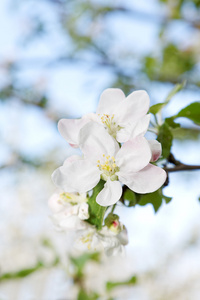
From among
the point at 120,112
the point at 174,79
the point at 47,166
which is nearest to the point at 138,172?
the point at 120,112

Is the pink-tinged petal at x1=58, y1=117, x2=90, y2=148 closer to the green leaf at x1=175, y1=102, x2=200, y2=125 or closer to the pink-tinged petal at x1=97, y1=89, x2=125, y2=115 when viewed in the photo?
the pink-tinged petal at x1=97, y1=89, x2=125, y2=115

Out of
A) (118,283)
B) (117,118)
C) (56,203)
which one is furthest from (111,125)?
(118,283)

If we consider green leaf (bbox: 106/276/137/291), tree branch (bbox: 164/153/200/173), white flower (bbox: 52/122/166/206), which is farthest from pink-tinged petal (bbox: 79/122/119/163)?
green leaf (bbox: 106/276/137/291)

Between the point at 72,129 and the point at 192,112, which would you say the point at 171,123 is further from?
the point at 72,129

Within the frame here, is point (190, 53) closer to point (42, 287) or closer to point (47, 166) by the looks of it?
point (47, 166)

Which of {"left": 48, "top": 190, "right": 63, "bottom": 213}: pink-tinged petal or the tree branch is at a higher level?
the tree branch

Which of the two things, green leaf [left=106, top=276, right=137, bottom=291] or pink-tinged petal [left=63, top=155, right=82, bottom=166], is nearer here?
pink-tinged petal [left=63, top=155, right=82, bottom=166]
